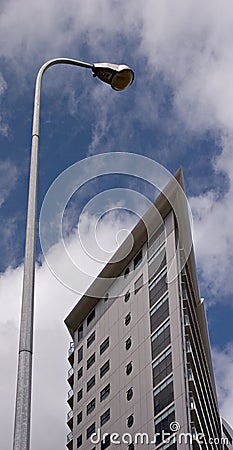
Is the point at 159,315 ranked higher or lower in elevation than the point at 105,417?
higher


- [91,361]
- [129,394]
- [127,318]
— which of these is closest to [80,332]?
[91,361]

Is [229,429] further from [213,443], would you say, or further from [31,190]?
[31,190]

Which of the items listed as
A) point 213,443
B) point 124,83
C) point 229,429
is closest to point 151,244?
point 213,443

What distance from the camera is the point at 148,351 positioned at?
176ft

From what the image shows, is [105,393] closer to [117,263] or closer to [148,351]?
[148,351]

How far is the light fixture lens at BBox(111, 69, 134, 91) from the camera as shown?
494 inches

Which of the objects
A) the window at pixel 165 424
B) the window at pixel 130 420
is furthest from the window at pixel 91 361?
the window at pixel 165 424

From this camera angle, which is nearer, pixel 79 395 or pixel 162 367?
pixel 162 367

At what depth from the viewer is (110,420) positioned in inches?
2247

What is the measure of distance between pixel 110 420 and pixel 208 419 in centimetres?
850

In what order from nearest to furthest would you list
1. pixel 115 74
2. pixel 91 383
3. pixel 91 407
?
pixel 115 74, pixel 91 407, pixel 91 383

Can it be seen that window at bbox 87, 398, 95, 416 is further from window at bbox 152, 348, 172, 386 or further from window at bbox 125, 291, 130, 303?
window at bbox 152, 348, 172, 386

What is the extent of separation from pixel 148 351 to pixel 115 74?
42.8 meters

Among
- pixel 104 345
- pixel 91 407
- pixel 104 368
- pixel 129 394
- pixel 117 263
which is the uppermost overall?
pixel 117 263
